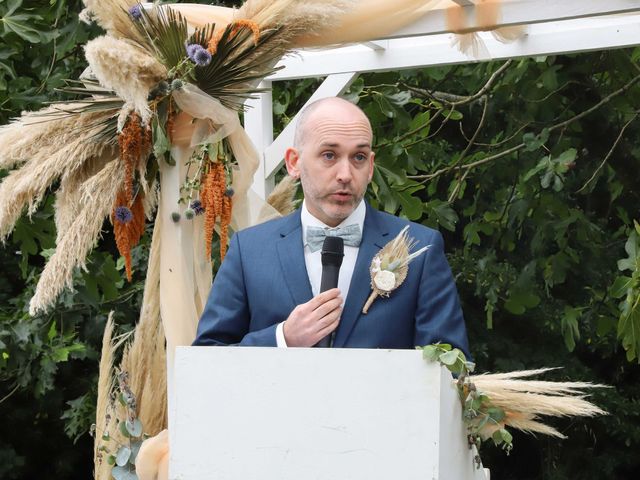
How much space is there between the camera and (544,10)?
12.9 feet

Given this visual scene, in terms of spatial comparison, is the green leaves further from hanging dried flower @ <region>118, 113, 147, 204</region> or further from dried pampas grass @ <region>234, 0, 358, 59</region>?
hanging dried flower @ <region>118, 113, 147, 204</region>

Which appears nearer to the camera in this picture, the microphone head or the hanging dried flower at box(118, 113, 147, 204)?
the microphone head

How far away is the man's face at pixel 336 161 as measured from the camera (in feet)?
9.96

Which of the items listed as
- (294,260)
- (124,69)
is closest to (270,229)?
(294,260)

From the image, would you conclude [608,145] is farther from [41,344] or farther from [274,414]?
[274,414]

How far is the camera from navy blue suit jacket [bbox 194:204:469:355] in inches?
120

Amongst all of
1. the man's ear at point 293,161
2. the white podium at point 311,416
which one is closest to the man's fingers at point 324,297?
the white podium at point 311,416

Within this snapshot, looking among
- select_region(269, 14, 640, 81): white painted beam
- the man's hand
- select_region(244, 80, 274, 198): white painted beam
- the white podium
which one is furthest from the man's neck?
select_region(244, 80, 274, 198): white painted beam

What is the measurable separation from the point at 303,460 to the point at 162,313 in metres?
1.51

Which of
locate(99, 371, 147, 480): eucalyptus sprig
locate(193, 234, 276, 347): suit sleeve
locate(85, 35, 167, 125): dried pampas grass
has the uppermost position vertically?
locate(85, 35, 167, 125): dried pampas grass

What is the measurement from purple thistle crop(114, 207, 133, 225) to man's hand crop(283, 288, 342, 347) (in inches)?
46.4

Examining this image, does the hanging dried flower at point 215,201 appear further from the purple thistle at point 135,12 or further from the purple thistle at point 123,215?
the purple thistle at point 135,12

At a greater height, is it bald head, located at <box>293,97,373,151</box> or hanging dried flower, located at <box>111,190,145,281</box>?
bald head, located at <box>293,97,373,151</box>

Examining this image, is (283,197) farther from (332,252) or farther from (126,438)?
(332,252)
